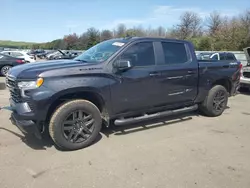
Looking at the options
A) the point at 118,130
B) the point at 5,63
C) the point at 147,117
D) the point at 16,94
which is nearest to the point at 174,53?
the point at 147,117

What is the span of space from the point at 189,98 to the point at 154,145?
1.86 m

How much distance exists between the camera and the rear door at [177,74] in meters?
5.58

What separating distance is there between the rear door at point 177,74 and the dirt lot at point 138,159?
701mm

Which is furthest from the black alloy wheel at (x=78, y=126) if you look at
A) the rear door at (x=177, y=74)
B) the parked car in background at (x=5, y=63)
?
the parked car in background at (x=5, y=63)

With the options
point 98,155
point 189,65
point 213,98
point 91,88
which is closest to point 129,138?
point 98,155

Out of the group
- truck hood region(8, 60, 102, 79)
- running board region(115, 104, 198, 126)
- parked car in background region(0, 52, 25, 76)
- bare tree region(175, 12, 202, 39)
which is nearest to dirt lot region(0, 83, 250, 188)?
running board region(115, 104, 198, 126)

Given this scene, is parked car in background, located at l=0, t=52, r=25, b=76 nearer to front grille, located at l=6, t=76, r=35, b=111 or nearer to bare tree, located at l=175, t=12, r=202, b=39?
front grille, located at l=6, t=76, r=35, b=111

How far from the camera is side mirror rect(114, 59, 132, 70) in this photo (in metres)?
4.77

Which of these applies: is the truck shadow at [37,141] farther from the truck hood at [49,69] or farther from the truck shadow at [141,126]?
the truck hood at [49,69]

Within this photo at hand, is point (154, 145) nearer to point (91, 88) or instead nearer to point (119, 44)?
point (91, 88)

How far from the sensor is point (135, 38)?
534 centimetres

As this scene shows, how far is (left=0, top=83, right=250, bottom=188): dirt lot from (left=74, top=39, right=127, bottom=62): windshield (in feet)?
5.02

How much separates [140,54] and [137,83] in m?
0.61

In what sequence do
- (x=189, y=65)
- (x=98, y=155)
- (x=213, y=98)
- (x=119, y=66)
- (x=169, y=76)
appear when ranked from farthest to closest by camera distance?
1. (x=213, y=98)
2. (x=189, y=65)
3. (x=169, y=76)
4. (x=119, y=66)
5. (x=98, y=155)
